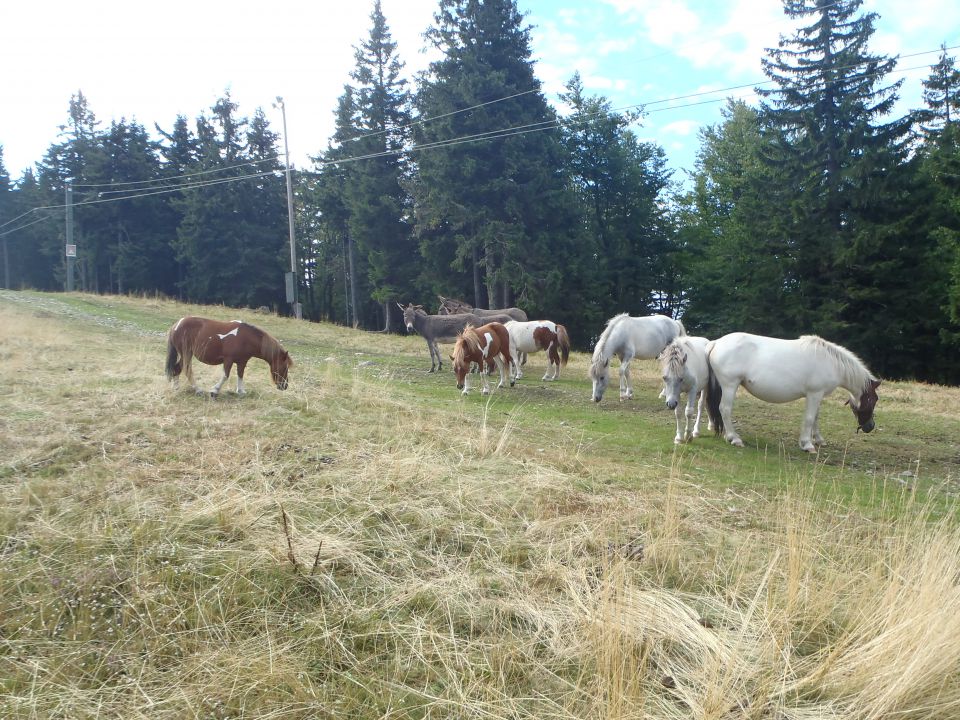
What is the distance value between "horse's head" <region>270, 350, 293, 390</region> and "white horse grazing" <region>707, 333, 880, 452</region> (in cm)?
661

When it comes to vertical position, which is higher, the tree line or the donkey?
the tree line

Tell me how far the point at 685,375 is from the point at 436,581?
617 cm

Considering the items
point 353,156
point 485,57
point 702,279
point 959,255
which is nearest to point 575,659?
point 959,255

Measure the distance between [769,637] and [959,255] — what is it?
27.5 m

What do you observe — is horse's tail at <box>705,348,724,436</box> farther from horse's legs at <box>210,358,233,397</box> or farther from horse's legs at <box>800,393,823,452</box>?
horse's legs at <box>210,358,233,397</box>

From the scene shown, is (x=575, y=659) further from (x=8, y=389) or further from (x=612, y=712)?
(x=8, y=389)

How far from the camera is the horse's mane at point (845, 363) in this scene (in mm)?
8836

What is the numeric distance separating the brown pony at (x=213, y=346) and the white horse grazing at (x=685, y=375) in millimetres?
6035

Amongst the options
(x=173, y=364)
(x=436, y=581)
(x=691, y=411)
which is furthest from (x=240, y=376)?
(x=691, y=411)

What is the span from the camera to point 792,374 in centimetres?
868

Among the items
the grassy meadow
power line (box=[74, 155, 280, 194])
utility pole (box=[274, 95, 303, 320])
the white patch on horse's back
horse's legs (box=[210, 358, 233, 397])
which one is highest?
power line (box=[74, 155, 280, 194])

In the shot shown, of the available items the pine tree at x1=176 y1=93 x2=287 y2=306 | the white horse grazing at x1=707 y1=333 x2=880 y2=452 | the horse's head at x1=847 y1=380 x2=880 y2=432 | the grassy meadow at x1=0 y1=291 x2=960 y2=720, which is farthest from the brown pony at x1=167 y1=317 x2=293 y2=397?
the pine tree at x1=176 y1=93 x2=287 y2=306

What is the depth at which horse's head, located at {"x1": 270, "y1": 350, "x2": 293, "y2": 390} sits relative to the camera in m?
9.75

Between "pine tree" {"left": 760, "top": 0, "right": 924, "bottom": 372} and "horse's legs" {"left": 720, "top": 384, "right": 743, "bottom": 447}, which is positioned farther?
"pine tree" {"left": 760, "top": 0, "right": 924, "bottom": 372}
